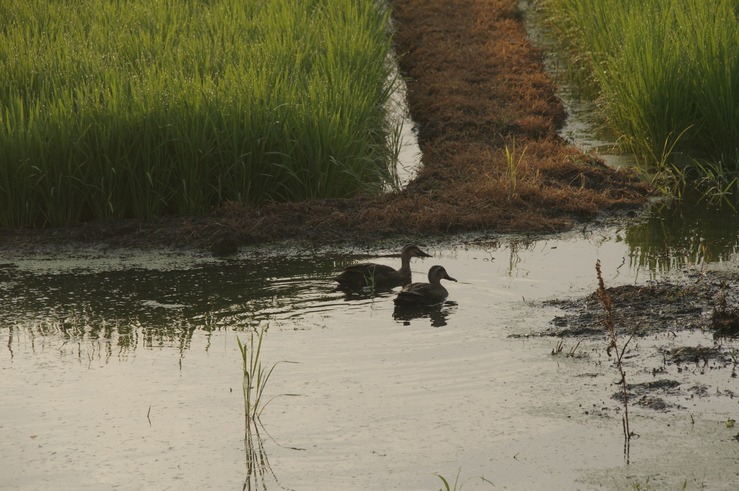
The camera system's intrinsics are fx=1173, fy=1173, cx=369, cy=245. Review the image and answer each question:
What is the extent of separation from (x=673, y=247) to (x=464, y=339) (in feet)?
8.73

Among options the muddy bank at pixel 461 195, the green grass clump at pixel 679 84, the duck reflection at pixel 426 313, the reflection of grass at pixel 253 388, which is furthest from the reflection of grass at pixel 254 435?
the green grass clump at pixel 679 84

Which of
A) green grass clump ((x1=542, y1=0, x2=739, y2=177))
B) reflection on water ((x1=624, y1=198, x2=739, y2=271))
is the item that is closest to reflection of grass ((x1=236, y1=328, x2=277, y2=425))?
reflection on water ((x1=624, y1=198, x2=739, y2=271))

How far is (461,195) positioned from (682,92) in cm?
228

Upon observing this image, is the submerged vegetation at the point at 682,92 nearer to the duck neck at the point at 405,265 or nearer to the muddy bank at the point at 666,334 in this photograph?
the muddy bank at the point at 666,334

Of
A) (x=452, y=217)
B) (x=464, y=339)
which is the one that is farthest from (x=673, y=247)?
(x=464, y=339)

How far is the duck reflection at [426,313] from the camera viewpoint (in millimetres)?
6766

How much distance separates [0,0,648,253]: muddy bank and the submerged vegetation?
21.9 inches

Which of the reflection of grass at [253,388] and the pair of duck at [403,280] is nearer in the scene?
the reflection of grass at [253,388]

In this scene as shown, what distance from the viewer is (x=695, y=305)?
6707 millimetres

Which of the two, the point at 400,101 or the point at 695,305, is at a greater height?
the point at 400,101

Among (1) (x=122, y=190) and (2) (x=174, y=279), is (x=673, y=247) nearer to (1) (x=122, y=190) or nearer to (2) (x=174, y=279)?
(2) (x=174, y=279)

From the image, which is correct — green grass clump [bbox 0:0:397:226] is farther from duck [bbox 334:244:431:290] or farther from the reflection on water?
the reflection on water

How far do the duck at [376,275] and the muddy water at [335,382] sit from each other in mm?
107

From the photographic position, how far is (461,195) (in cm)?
948
